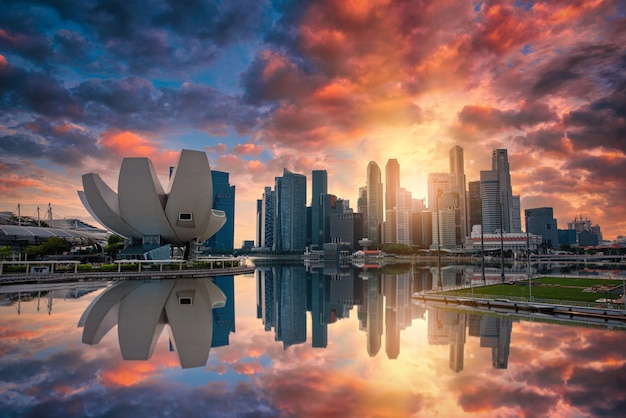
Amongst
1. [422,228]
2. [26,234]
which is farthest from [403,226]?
[26,234]

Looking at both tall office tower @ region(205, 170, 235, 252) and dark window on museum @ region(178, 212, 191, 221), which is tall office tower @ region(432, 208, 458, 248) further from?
dark window on museum @ region(178, 212, 191, 221)

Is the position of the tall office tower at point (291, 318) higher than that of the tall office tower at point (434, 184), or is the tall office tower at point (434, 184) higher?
the tall office tower at point (434, 184)

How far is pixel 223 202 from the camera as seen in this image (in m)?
152

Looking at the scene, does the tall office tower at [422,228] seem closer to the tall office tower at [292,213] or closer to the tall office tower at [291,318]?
the tall office tower at [292,213]

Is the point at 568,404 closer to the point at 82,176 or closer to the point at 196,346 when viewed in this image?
the point at 196,346

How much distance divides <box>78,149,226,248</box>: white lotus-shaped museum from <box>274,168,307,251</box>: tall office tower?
125m

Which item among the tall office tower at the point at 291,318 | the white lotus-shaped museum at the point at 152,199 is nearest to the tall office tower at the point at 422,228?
the white lotus-shaped museum at the point at 152,199

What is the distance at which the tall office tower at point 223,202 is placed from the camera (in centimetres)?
15138

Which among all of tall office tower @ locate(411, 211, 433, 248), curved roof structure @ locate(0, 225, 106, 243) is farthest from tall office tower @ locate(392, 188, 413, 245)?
curved roof structure @ locate(0, 225, 106, 243)

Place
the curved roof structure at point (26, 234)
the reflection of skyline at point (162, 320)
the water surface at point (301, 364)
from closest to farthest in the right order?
the water surface at point (301, 364) → the reflection of skyline at point (162, 320) → the curved roof structure at point (26, 234)

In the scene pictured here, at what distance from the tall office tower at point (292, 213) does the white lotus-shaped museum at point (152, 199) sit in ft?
409

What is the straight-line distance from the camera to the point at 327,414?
6.16 m

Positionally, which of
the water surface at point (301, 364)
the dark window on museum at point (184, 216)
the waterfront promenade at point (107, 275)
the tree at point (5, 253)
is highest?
the dark window on museum at point (184, 216)

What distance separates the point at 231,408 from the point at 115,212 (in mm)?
32817
